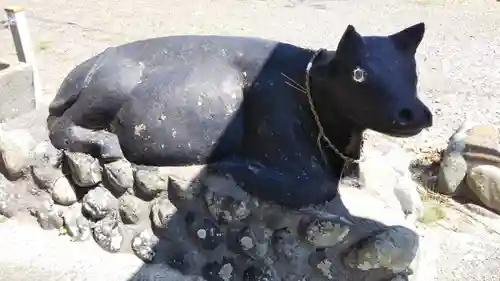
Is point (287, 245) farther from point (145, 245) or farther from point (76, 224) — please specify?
point (76, 224)

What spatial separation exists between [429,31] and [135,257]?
4.91m

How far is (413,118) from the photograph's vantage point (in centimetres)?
229

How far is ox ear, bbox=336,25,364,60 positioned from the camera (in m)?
2.36

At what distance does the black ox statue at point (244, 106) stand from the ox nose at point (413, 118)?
76 millimetres

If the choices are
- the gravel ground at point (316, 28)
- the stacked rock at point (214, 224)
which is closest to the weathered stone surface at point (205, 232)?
the stacked rock at point (214, 224)

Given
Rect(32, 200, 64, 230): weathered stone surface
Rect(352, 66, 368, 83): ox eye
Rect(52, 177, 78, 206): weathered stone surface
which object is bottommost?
Rect(32, 200, 64, 230): weathered stone surface

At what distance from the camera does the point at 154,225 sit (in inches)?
115

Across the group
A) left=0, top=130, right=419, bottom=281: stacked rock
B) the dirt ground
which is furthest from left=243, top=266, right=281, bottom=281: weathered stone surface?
the dirt ground

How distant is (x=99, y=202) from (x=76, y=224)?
0.58ft

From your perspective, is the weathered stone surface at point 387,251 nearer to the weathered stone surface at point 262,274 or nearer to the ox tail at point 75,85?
the weathered stone surface at point 262,274

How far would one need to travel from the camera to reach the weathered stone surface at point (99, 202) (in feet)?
9.87

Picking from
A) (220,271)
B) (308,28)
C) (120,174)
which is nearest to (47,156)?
(120,174)

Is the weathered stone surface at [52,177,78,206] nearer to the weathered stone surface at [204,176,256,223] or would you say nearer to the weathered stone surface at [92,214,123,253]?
the weathered stone surface at [92,214,123,253]

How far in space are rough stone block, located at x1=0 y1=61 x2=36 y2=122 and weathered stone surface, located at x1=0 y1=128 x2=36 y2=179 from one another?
0.49 m
